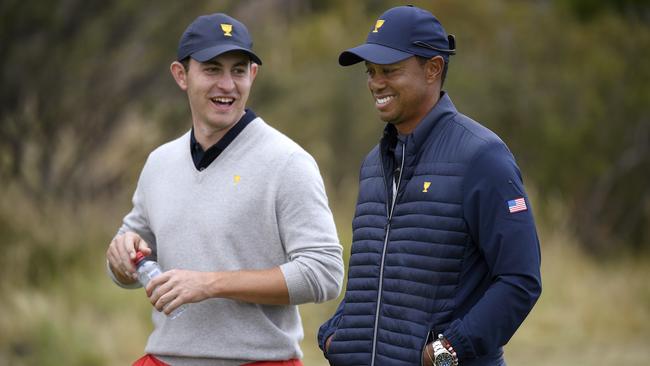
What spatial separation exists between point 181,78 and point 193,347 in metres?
1.07

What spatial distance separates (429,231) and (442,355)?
0.38 m

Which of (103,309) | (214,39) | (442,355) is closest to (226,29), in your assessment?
(214,39)

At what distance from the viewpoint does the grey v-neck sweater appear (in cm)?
428

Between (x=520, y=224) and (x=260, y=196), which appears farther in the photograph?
(x=260, y=196)

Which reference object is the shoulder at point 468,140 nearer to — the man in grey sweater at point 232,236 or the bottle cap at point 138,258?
the man in grey sweater at point 232,236

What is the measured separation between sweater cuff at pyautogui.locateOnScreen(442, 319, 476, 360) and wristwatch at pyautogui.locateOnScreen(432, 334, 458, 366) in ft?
0.06

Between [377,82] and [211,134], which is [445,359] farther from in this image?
[211,134]

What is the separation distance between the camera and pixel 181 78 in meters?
4.73

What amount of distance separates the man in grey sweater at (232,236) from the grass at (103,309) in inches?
202

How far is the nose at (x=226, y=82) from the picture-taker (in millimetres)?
4508

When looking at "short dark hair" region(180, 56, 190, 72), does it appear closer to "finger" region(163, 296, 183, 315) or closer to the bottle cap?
the bottle cap

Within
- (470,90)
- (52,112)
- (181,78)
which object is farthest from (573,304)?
(181,78)

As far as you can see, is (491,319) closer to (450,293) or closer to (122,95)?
(450,293)

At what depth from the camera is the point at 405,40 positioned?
395 centimetres
